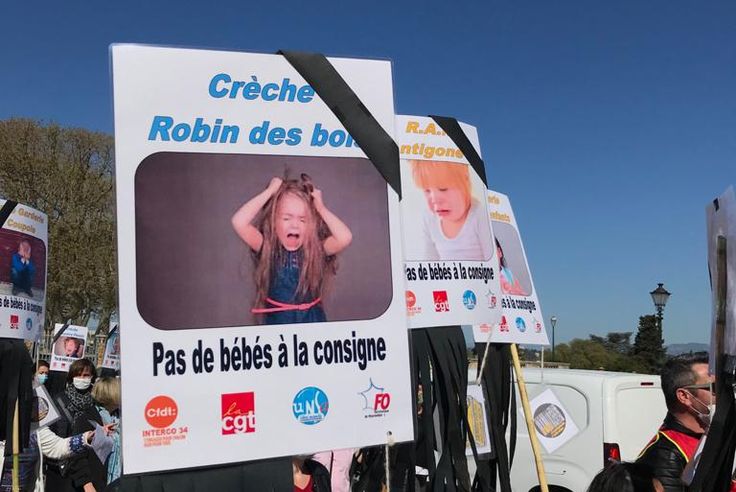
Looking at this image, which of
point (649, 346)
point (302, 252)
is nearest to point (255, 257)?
point (302, 252)

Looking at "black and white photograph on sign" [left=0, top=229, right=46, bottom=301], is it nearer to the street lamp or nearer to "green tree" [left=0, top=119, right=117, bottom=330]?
the street lamp

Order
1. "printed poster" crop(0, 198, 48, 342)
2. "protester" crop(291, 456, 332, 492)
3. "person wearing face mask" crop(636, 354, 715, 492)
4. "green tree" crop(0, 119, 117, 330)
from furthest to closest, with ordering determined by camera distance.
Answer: "green tree" crop(0, 119, 117, 330) → "printed poster" crop(0, 198, 48, 342) → "protester" crop(291, 456, 332, 492) → "person wearing face mask" crop(636, 354, 715, 492)

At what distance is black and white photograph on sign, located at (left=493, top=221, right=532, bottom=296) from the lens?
16.8 feet

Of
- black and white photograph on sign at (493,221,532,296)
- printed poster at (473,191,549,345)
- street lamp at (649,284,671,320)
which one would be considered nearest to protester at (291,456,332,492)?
printed poster at (473,191,549,345)

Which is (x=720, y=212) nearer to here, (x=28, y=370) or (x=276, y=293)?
(x=276, y=293)

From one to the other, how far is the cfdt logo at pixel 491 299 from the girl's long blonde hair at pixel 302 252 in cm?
146

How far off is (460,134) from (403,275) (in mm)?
1386

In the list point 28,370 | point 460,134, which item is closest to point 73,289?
point 28,370

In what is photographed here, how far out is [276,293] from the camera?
2309 millimetres

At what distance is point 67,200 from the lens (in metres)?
26.4

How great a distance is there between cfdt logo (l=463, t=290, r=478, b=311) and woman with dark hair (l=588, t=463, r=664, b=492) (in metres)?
1.04

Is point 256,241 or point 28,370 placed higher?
point 256,241

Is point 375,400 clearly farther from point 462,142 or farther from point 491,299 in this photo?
point 462,142

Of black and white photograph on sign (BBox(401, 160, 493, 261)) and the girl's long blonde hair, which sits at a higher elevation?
black and white photograph on sign (BBox(401, 160, 493, 261))
